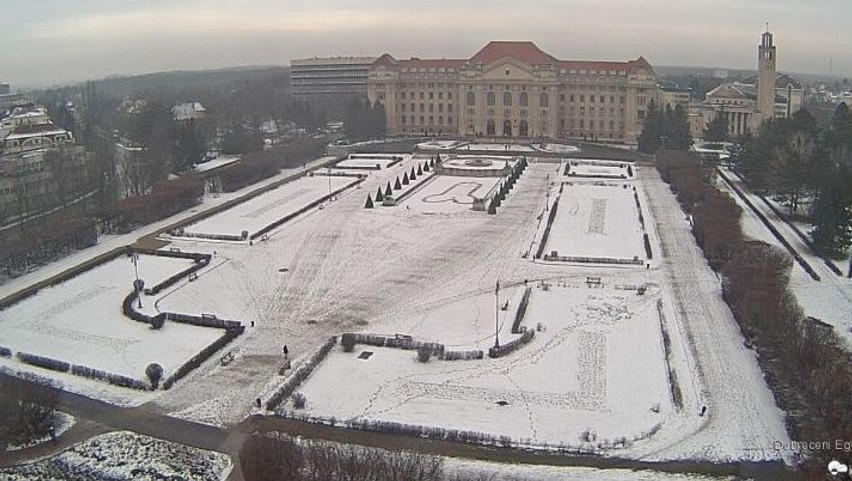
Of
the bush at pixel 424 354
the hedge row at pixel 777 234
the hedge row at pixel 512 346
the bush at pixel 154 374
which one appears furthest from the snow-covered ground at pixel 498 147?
the bush at pixel 154 374

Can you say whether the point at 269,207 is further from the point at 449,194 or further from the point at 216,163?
the point at 216,163

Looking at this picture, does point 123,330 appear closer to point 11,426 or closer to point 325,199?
point 11,426

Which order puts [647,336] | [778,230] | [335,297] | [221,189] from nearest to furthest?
1. [647,336]
2. [335,297]
3. [778,230]
4. [221,189]

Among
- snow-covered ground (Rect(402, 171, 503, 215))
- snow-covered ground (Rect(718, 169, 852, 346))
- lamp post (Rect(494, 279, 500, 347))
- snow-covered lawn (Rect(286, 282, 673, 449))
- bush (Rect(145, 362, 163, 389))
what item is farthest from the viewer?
snow-covered ground (Rect(402, 171, 503, 215))

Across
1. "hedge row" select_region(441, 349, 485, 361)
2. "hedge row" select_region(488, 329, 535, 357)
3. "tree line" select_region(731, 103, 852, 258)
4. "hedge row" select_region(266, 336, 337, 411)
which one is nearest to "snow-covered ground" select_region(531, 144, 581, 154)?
"tree line" select_region(731, 103, 852, 258)

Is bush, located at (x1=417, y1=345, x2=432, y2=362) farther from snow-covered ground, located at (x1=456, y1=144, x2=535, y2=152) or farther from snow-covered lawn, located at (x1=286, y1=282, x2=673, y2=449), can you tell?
snow-covered ground, located at (x1=456, y1=144, x2=535, y2=152)

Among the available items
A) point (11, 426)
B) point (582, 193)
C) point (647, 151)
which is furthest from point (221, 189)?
point (647, 151)
